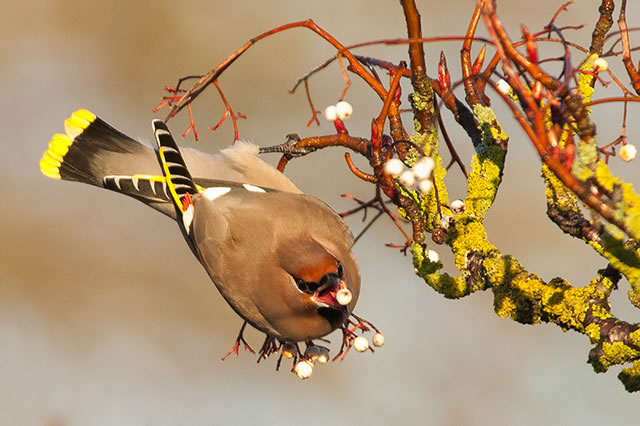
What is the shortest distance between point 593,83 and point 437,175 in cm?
55

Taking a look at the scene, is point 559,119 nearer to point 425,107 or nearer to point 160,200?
point 425,107

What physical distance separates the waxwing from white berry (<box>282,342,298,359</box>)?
0.03 m

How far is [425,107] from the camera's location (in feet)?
7.45

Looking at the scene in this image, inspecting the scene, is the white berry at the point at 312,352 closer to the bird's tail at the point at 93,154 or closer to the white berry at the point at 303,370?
the white berry at the point at 303,370

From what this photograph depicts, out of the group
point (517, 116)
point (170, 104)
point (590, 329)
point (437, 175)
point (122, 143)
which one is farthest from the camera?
point (122, 143)

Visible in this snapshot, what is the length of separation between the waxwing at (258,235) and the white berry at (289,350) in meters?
0.03

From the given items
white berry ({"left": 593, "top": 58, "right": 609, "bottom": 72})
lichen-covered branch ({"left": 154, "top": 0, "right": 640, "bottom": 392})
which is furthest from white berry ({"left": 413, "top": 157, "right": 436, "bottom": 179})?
white berry ({"left": 593, "top": 58, "right": 609, "bottom": 72})

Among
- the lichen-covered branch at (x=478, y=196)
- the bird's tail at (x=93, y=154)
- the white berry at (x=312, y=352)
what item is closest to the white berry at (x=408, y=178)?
the lichen-covered branch at (x=478, y=196)

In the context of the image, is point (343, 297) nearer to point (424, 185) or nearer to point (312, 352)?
point (312, 352)

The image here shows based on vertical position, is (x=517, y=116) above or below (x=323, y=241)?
below

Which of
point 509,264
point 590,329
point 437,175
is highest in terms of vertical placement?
point 437,175

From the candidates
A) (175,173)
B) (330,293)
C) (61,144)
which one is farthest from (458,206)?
(61,144)

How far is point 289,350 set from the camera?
285cm

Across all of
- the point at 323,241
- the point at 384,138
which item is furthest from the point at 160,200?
the point at 384,138
